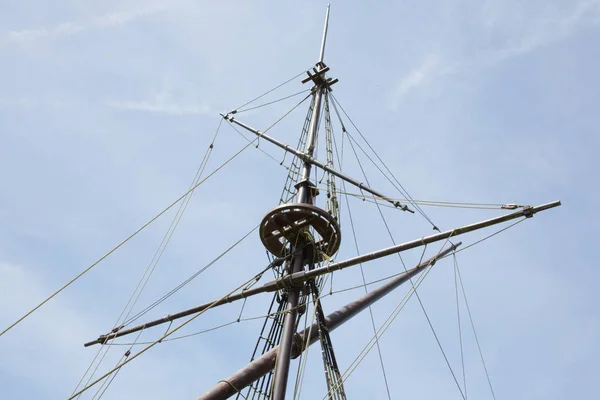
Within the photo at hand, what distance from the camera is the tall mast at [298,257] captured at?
10594 mm

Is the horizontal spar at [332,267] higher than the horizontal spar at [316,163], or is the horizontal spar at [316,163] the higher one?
the horizontal spar at [316,163]

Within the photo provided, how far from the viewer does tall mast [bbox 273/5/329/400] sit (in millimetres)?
10594

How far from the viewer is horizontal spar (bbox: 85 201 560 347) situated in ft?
35.2

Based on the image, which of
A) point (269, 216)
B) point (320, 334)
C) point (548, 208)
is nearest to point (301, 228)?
point (269, 216)

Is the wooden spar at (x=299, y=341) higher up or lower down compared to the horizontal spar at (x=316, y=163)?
lower down

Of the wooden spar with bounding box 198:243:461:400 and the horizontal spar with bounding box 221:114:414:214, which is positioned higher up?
the horizontal spar with bounding box 221:114:414:214

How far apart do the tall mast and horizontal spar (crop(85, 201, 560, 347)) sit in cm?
34

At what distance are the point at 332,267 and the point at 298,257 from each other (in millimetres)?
1196

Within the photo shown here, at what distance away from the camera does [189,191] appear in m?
14.5

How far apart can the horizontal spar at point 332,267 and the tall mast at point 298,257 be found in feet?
1.10

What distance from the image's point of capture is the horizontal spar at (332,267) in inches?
423

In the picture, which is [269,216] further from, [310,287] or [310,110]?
[310,110]

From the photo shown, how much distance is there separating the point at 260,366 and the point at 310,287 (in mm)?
2237

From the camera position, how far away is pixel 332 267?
12203 millimetres
